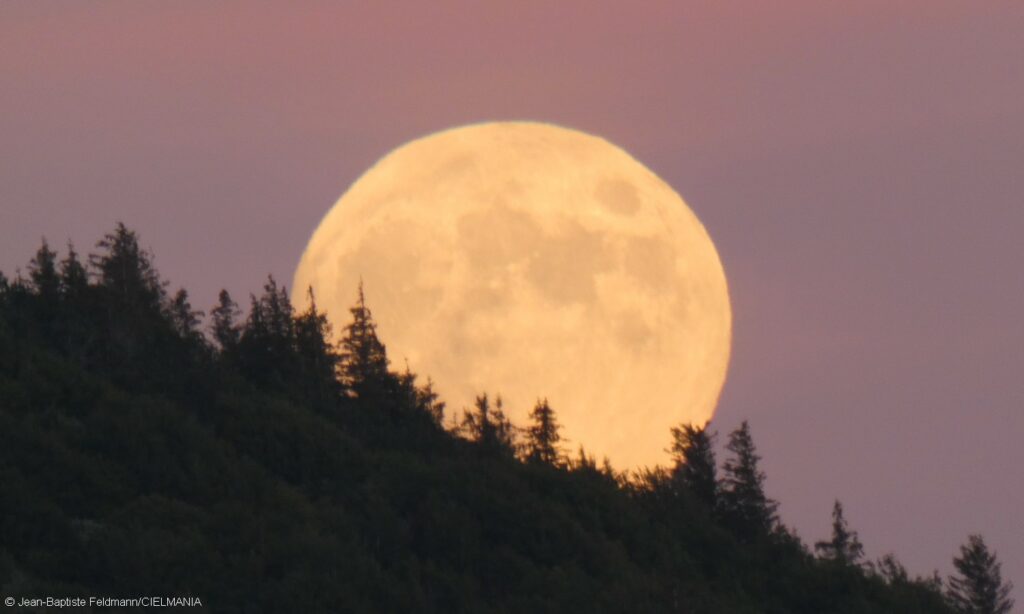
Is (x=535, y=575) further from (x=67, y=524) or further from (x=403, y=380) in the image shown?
(x=403, y=380)

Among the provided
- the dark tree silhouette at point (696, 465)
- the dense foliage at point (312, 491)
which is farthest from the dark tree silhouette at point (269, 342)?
the dark tree silhouette at point (696, 465)

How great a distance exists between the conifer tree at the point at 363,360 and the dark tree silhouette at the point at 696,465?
1308cm

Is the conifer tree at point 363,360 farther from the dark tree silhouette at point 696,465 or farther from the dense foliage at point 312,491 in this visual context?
the dark tree silhouette at point 696,465

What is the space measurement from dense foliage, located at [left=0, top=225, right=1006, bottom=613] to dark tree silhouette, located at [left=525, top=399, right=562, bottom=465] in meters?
0.17

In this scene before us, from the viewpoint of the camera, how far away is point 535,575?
79.1 meters

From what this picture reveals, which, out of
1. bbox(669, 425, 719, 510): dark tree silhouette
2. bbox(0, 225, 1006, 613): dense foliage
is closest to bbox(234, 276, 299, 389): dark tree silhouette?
bbox(0, 225, 1006, 613): dense foliage

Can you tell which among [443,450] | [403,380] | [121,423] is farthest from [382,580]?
[403,380]

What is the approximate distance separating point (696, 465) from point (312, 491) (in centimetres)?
1959

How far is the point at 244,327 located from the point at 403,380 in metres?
7.37

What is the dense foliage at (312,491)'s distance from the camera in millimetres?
71500

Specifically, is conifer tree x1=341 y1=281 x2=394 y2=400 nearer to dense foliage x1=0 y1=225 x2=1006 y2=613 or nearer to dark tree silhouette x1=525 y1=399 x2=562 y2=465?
dense foliage x1=0 y1=225 x2=1006 y2=613

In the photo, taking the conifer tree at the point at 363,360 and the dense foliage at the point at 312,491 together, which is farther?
the conifer tree at the point at 363,360

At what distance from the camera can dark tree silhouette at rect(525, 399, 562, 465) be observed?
9838cm

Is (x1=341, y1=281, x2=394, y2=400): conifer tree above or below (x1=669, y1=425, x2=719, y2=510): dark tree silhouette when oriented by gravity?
above
